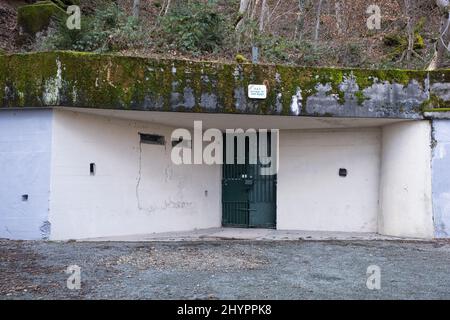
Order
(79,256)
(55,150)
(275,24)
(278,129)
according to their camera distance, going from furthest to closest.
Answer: (275,24)
(278,129)
(55,150)
(79,256)

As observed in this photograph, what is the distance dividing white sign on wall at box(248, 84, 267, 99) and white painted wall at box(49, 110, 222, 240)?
95.2 inches

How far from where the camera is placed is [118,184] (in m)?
9.42

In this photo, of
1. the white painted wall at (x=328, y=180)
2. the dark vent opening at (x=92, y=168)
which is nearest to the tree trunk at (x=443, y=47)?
the white painted wall at (x=328, y=180)

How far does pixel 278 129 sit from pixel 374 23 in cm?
605

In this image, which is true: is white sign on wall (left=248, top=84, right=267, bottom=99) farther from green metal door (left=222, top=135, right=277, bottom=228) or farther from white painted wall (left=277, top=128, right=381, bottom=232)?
green metal door (left=222, top=135, right=277, bottom=228)

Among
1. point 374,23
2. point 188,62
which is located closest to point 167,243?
point 188,62

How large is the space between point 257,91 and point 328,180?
3.08 m

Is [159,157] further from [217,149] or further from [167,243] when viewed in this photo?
[167,243]

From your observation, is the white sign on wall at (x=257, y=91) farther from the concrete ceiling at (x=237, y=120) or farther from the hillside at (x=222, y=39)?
the hillside at (x=222, y=39)

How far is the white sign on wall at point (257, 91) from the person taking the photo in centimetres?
884

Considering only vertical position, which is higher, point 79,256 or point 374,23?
point 374,23

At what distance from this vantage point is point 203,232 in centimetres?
1052

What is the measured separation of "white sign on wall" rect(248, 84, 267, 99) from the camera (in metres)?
8.84
